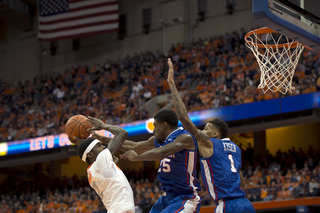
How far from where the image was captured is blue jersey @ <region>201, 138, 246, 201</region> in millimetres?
4896

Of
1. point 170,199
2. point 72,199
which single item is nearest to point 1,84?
point 72,199

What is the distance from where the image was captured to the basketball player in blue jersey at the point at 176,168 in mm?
4770

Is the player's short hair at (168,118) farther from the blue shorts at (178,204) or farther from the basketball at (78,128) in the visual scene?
the basketball at (78,128)

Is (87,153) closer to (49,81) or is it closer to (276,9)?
(276,9)

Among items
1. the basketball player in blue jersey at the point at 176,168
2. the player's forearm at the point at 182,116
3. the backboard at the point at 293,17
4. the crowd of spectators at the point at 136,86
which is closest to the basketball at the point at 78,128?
the basketball player in blue jersey at the point at 176,168

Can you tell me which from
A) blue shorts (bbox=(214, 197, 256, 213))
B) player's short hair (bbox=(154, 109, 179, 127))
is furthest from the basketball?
blue shorts (bbox=(214, 197, 256, 213))

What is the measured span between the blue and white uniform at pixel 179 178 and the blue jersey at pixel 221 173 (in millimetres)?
161

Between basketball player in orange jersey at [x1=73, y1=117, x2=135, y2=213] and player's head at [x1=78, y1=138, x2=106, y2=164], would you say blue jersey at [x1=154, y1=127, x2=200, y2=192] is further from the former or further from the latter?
player's head at [x1=78, y1=138, x2=106, y2=164]

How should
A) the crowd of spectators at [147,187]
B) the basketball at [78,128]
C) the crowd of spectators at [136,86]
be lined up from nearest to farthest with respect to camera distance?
1. the basketball at [78,128]
2. the crowd of spectators at [147,187]
3. the crowd of spectators at [136,86]

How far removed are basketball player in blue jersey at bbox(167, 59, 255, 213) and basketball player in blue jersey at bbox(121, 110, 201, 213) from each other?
128 millimetres

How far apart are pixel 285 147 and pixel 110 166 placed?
17062 millimetres

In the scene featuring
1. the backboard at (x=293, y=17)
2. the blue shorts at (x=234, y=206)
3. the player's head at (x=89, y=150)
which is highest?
the backboard at (x=293, y=17)

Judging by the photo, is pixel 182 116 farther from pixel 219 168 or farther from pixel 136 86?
pixel 136 86

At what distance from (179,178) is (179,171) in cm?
8
